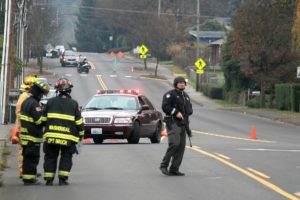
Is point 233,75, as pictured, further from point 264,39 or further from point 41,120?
point 41,120

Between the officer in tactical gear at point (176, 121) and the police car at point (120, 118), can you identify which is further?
the police car at point (120, 118)

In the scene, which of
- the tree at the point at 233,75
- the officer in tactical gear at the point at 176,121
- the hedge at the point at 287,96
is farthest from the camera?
the tree at the point at 233,75

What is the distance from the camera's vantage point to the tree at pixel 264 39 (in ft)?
181

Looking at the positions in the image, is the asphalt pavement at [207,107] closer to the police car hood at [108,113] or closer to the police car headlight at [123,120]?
the police car hood at [108,113]

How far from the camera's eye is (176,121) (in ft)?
49.9

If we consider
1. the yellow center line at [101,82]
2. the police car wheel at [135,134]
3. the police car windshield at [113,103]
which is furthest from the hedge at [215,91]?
the police car wheel at [135,134]

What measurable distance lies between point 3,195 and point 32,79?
95.1 inches

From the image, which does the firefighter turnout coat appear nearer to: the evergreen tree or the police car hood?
the police car hood

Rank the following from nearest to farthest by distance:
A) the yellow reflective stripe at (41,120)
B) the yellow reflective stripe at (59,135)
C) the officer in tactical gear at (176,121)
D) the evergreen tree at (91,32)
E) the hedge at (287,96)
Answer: the yellow reflective stripe at (59,135)
the yellow reflective stripe at (41,120)
the officer in tactical gear at (176,121)
the hedge at (287,96)
the evergreen tree at (91,32)

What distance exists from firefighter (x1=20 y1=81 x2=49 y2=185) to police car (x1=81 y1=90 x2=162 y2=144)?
10.1 metres

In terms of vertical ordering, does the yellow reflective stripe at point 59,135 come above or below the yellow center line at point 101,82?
above

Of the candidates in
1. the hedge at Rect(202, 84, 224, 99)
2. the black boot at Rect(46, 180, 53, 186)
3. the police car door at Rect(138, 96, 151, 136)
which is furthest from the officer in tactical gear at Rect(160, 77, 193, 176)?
the hedge at Rect(202, 84, 224, 99)

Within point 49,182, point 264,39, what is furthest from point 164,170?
point 264,39

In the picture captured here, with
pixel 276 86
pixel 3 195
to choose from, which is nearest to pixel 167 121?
pixel 3 195
